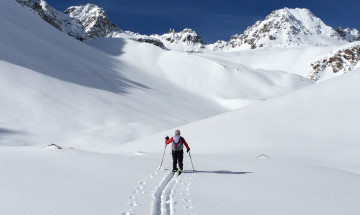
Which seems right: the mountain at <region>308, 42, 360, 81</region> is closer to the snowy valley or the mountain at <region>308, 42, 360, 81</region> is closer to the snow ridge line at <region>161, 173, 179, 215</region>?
the snowy valley

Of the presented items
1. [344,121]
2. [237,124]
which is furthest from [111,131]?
[344,121]

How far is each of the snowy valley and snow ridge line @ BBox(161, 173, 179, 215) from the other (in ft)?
0.15

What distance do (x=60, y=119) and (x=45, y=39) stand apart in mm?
29000

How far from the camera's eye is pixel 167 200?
23.7 ft

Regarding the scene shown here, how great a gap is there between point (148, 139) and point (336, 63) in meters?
135

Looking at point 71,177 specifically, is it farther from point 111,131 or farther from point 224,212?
point 111,131

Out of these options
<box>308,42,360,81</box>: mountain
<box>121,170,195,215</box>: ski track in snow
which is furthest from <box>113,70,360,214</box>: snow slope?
<box>308,42,360,81</box>: mountain

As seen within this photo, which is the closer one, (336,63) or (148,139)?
(148,139)

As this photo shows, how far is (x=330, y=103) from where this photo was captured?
23.8 meters

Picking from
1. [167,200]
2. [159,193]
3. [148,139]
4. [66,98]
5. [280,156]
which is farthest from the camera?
[66,98]

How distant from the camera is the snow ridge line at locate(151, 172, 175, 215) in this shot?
640 centimetres

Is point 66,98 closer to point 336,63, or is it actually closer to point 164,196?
point 164,196

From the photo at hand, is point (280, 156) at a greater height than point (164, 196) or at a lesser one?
greater

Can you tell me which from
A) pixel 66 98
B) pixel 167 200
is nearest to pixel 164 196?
pixel 167 200
